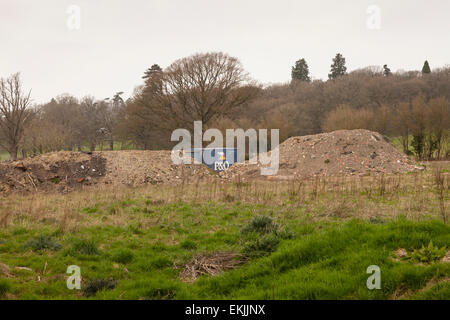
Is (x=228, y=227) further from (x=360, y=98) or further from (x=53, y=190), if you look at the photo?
(x=360, y=98)

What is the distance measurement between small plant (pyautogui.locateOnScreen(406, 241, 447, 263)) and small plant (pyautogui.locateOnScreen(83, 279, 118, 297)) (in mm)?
4092

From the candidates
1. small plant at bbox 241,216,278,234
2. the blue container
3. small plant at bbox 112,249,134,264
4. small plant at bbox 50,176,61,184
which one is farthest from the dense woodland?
small plant at bbox 112,249,134,264

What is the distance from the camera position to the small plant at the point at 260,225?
23.1 feet

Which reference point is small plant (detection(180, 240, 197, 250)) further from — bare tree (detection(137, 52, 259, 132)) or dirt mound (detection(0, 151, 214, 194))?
bare tree (detection(137, 52, 259, 132))

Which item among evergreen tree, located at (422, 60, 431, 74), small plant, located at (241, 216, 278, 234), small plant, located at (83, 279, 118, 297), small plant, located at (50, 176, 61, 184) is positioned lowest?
small plant, located at (83, 279, 118, 297)

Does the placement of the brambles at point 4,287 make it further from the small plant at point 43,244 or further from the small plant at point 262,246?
the small plant at point 262,246

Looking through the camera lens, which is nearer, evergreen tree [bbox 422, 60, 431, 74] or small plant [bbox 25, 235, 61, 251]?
small plant [bbox 25, 235, 61, 251]

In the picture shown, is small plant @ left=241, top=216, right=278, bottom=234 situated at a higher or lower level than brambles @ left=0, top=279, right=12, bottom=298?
higher

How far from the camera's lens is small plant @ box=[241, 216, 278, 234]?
7039 mm

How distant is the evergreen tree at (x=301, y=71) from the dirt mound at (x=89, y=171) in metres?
52.1

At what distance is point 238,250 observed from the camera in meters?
6.18

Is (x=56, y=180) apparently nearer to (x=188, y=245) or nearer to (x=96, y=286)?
(x=188, y=245)

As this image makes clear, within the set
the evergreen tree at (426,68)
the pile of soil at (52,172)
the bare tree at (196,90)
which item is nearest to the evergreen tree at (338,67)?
the evergreen tree at (426,68)

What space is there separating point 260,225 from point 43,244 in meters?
4.16
